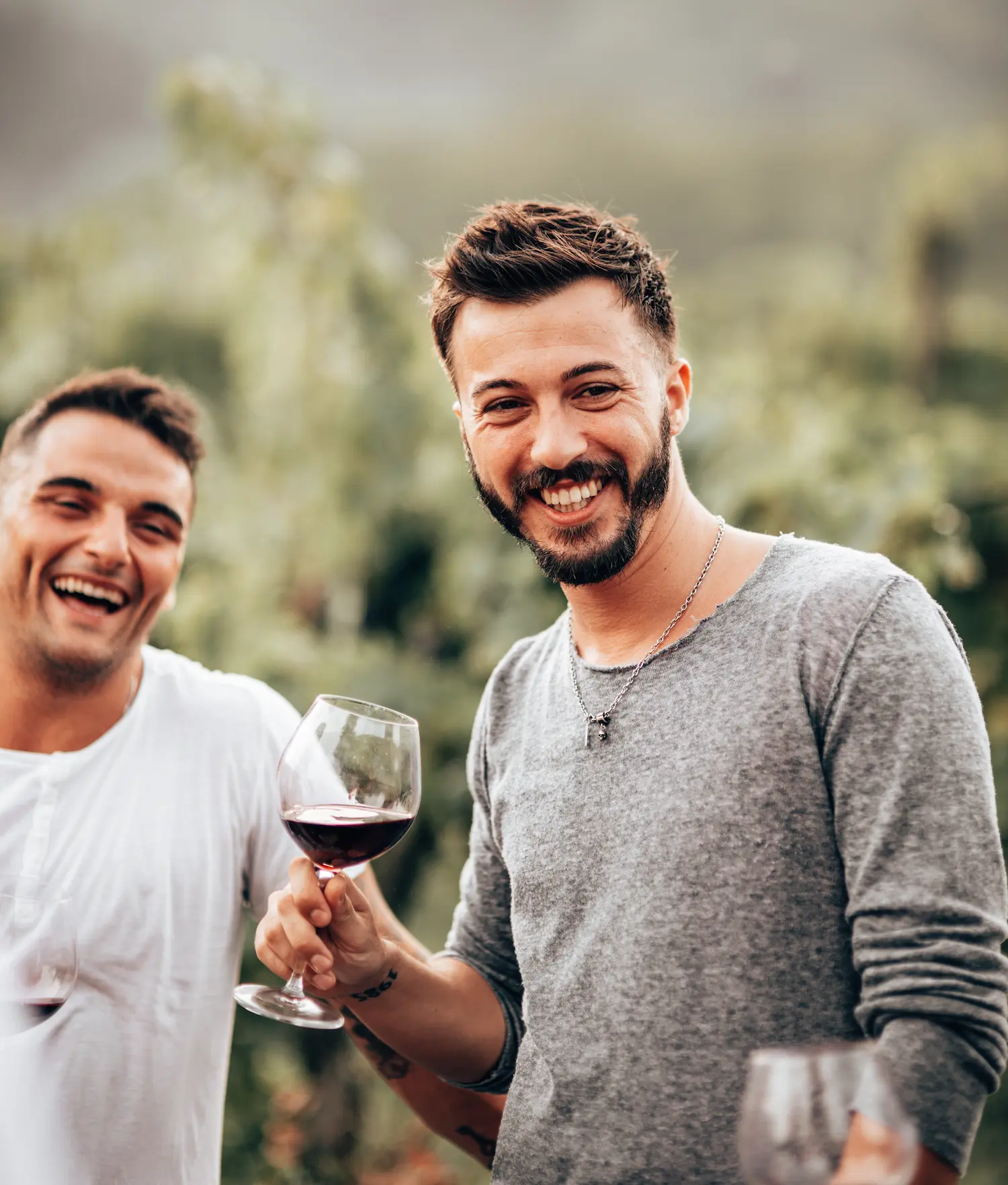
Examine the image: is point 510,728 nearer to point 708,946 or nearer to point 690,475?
point 708,946

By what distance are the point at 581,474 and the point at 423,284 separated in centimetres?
71

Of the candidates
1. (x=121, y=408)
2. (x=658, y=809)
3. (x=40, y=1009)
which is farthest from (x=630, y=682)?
(x=121, y=408)

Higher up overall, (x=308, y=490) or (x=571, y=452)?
(x=308, y=490)

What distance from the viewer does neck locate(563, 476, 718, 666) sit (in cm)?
140

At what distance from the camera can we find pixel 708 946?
Answer: 46.9 inches

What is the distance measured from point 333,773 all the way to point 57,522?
84 centimetres

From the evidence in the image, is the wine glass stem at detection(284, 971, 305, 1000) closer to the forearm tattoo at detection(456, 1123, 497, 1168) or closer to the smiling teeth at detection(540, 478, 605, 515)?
the forearm tattoo at detection(456, 1123, 497, 1168)

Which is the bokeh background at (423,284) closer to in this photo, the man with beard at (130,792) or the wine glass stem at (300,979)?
the man with beard at (130,792)

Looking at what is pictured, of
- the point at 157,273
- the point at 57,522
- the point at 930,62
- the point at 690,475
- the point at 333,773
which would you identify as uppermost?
the point at 930,62

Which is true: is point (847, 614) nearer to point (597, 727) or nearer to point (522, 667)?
point (597, 727)

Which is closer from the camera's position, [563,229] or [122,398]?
[563,229]

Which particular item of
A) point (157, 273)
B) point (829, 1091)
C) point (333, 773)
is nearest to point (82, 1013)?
point (333, 773)

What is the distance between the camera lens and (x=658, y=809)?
1.27 meters

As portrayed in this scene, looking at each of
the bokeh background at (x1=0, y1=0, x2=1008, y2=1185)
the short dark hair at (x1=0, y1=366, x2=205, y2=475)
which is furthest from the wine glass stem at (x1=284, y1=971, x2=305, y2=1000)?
the bokeh background at (x1=0, y1=0, x2=1008, y2=1185)
